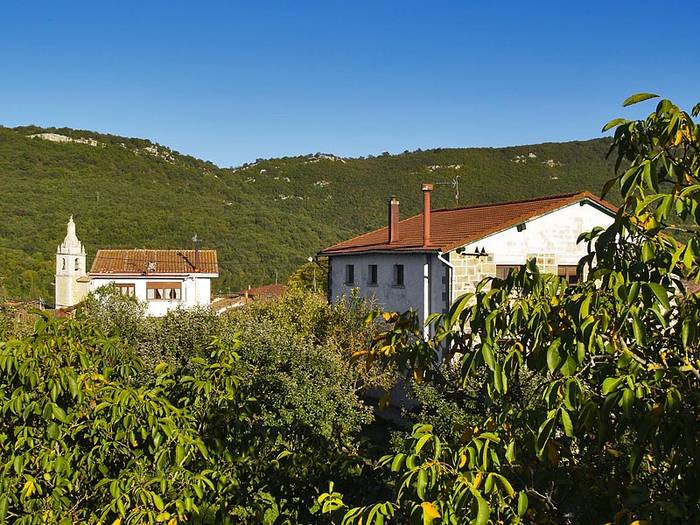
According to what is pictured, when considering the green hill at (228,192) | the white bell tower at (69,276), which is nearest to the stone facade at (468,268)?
the white bell tower at (69,276)

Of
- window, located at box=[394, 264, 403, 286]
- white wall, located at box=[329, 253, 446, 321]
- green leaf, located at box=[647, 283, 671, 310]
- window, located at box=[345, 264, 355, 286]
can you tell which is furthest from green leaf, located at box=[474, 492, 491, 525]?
window, located at box=[345, 264, 355, 286]

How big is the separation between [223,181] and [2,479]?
99.0 metres

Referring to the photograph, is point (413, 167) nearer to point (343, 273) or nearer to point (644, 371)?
point (343, 273)

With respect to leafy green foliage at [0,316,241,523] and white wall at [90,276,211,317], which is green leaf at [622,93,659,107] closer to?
leafy green foliage at [0,316,241,523]

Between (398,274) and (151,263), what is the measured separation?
20.1 m

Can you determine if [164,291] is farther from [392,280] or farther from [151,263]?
[392,280]

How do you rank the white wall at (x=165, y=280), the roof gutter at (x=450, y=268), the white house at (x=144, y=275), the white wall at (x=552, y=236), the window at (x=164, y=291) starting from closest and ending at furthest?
1. the roof gutter at (x=450, y=268)
2. the white wall at (x=552, y=236)
3. the white wall at (x=165, y=280)
4. the white house at (x=144, y=275)
5. the window at (x=164, y=291)

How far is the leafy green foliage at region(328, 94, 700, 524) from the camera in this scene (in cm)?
350

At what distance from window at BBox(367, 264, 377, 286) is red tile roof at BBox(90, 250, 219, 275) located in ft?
51.3

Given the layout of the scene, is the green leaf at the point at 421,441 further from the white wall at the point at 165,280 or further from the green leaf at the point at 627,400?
the white wall at the point at 165,280

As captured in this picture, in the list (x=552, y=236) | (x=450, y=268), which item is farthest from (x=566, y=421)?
(x=552, y=236)

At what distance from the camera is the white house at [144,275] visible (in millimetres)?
38812

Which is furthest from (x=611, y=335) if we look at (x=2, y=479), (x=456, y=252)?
(x=456, y=252)

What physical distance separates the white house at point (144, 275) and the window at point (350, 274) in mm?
12391
